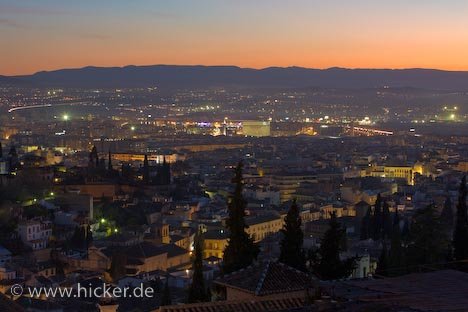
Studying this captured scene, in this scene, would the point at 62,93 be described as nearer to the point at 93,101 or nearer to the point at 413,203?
the point at 93,101

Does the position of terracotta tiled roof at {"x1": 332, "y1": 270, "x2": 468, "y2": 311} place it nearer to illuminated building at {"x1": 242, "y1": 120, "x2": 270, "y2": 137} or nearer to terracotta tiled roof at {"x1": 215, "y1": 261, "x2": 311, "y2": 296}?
terracotta tiled roof at {"x1": 215, "y1": 261, "x2": 311, "y2": 296}

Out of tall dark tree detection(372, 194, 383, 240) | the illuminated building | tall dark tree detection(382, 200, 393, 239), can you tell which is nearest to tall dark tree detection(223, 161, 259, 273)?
tall dark tree detection(372, 194, 383, 240)

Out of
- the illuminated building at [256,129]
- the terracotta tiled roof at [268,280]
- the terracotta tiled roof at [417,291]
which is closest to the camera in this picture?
the terracotta tiled roof at [417,291]

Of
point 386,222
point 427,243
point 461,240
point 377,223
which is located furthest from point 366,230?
point 461,240

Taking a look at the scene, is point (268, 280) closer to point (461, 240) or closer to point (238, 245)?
point (238, 245)

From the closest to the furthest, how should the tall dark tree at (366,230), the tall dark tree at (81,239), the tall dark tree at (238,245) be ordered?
1. the tall dark tree at (238,245)
2. the tall dark tree at (81,239)
3. the tall dark tree at (366,230)

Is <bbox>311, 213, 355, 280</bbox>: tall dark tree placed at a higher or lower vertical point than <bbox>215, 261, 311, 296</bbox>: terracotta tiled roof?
lower

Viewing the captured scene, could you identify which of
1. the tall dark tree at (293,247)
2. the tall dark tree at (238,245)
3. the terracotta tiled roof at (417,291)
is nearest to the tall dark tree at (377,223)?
the tall dark tree at (238,245)

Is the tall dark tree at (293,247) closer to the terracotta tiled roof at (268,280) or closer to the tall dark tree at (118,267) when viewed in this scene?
the terracotta tiled roof at (268,280)
